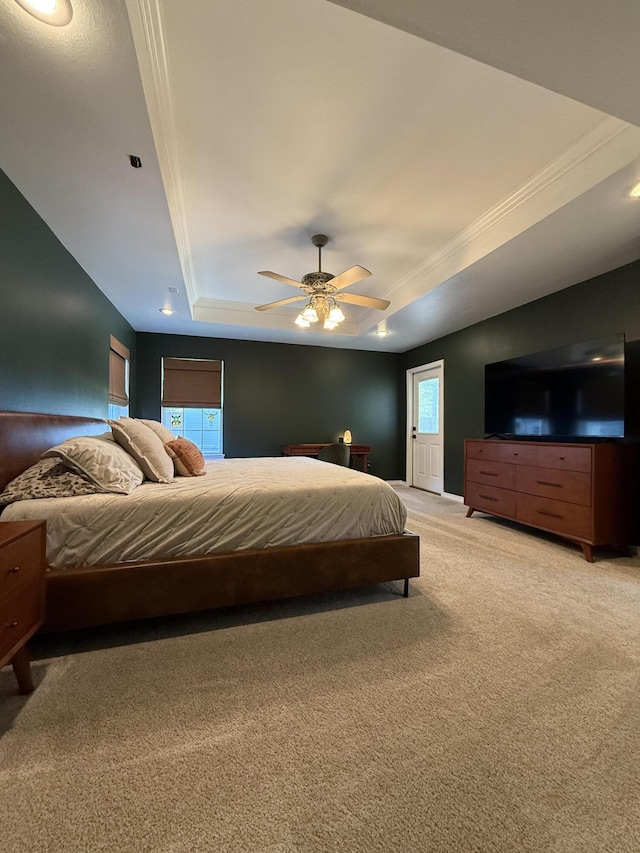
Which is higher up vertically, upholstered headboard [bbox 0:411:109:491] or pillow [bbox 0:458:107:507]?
upholstered headboard [bbox 0:411:109:491]

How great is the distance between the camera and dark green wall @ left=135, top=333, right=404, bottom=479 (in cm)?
528

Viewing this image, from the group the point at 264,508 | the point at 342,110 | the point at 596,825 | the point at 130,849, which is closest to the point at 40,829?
the point at 130,849

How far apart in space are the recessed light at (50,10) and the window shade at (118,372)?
121 inches

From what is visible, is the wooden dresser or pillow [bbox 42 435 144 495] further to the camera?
the wooden dresser

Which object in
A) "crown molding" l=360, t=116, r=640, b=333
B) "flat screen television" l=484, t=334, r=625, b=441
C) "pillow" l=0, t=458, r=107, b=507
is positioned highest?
"crown molding" l=360, t=116, r=640, b=333

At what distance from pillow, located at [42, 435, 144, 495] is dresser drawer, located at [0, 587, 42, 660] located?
53cm

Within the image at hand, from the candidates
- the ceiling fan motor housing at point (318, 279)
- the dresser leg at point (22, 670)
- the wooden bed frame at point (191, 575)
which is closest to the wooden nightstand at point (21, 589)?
the dresser leg at point (22, 670)

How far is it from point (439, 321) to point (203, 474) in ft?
11.9

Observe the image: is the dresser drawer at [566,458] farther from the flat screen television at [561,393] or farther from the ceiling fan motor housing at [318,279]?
the ceiling fan motor housing at [318,279]

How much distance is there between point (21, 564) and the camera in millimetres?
1221

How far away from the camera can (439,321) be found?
455 centimetres

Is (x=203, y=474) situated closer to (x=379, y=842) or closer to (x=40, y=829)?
(x=40, y=829)

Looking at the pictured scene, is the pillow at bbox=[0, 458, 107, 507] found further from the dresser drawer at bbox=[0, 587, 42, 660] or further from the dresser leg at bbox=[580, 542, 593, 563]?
the dresser leg at bbox=[580, 542, 593, 563]

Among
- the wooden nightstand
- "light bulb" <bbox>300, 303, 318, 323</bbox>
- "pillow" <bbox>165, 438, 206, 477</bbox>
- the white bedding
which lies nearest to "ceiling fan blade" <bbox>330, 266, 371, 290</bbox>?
"light bulb" <bbox>300, 303, 318, 323</bbox>
